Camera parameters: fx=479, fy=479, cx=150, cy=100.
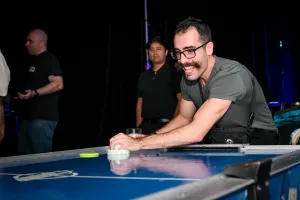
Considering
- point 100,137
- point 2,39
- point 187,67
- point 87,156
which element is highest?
point 2,39

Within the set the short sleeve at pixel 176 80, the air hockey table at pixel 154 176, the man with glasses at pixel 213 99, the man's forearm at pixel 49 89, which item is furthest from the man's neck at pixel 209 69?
the man's forearm at pixel 49 89

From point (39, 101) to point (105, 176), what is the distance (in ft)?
8.52

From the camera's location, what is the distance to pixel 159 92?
4270 millimetres

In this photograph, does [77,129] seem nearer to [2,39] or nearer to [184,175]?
[2,39]

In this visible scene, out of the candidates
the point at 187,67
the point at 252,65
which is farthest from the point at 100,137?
the point at 187,67

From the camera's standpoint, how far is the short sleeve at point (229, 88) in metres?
2.43

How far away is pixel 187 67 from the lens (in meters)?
2.58

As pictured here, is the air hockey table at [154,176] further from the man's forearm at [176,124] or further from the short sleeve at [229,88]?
the man's forearm at [176,124]

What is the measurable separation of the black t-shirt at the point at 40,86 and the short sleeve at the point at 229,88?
188 centimetres

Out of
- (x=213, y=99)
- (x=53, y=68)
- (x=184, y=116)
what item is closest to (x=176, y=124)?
(x=184, y=116)

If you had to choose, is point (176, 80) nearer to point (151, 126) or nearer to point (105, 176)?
point (151, 126)

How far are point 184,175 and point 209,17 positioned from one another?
253 inches

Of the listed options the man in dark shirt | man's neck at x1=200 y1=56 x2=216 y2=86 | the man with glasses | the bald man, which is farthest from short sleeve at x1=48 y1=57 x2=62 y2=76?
man's neck at x1=200 y1=56 x2=216 y2=86

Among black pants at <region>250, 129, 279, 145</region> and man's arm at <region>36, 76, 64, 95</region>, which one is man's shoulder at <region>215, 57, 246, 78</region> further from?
man's arm at <region>36, 76, 64, 95</region>
